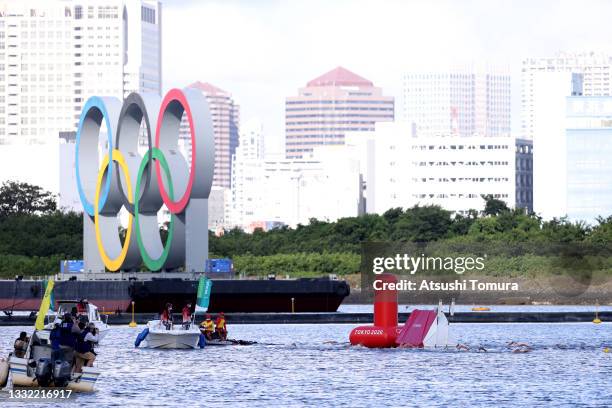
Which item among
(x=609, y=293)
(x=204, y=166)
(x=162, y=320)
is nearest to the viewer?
(x=162, y=320)

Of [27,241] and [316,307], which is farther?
[27,241]

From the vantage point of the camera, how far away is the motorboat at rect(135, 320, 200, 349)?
84375mm

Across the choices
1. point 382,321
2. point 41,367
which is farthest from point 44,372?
point 382,321

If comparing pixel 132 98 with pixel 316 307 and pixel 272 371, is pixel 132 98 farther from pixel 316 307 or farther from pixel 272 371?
pixel 272 371

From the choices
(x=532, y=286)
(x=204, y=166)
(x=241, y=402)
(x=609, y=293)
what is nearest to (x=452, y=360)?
(x=241, y=402)

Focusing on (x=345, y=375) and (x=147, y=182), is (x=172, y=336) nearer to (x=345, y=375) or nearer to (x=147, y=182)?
(x=345, y=375)

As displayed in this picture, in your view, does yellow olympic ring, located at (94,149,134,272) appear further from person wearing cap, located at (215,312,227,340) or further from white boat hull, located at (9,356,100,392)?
white boat hull, located at (9,356,100,392)

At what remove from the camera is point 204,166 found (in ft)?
379

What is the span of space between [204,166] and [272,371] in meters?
43.2

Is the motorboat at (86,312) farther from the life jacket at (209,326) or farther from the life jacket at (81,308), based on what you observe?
the life jacket at (209,326)

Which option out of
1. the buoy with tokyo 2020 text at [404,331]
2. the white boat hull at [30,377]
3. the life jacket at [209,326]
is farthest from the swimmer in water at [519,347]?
the white boat hull at [30,377]

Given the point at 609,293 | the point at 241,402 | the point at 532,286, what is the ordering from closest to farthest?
the point at 241,402 → the point at 532,286 → the point at 609,293

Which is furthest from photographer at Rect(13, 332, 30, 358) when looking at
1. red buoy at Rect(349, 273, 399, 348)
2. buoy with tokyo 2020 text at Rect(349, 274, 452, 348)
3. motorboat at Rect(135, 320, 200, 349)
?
buoy with tokyo 2020 text at Rect(349, 274, 452, 348)

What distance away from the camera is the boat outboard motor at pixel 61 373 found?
60.1m
